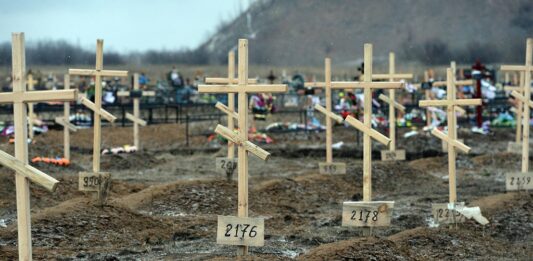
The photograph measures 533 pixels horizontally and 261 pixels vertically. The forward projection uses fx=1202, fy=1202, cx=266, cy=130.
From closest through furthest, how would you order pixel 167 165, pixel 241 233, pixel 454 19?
pixel 241 233
pixel 167 165
pixel 454 19

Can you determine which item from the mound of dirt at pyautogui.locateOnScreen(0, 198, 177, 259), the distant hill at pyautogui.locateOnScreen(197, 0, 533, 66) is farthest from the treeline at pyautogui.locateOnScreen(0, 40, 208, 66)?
the mound of dirt at pyautogui.locateOnScreen(0, 198, 177, 259)

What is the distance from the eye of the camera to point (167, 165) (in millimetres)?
29188

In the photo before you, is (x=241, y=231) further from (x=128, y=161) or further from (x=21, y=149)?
(x=128, y=161)

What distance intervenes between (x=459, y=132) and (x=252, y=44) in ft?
105

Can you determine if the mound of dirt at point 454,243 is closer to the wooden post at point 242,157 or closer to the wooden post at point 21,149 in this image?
the wooden post at point 242,157

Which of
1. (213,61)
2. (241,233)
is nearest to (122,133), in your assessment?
(241,233)

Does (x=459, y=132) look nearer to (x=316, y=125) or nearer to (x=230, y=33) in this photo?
(x=316, y=125)

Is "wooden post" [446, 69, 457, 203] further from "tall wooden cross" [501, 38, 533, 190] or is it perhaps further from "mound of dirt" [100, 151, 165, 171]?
"mound of dirt" [100, 151, 165, 171]

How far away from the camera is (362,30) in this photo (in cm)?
7231

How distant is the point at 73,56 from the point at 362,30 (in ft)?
104

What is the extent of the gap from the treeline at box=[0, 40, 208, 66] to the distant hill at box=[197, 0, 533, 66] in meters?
3.69

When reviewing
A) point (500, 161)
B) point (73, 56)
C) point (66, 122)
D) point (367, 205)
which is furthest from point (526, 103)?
point (73, 56)

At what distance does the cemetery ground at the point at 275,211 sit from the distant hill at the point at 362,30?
24.0 metres

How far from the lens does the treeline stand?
41381 mm
